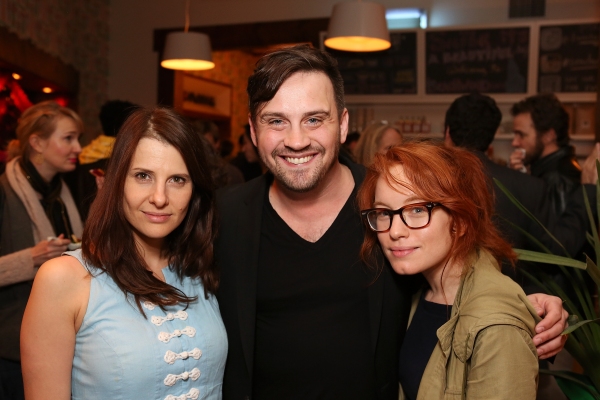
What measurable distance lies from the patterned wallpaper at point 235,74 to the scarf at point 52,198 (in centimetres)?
574

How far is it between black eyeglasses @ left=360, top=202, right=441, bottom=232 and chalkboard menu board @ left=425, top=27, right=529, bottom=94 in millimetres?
4392

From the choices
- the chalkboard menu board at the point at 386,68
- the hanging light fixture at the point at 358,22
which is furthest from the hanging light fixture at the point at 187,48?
the chalkboard menu board at the point at 386,68

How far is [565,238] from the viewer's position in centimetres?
303

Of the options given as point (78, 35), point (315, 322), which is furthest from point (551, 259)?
point (78, 35)

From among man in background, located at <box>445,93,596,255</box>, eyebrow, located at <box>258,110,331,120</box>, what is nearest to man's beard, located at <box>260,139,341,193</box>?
eyebrow, located at <box>258,110,331,120</box>

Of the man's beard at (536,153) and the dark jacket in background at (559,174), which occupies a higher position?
the man's beard at (536,153)

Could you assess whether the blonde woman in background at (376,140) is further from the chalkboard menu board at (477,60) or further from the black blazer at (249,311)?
the chalkboard menu board at (477,60)

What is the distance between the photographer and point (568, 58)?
216 inches

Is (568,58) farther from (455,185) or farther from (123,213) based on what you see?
(123,213)

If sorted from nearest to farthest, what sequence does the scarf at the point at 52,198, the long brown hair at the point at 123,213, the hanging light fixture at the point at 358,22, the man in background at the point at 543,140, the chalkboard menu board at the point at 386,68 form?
the long brown hair at the point at 123,213 → the scarf at the point at 52,198 → the man in background at the point at 543,140 → the hanging light fixture at the point at 358,22 → the chalkboard menu board at the point at 386,68

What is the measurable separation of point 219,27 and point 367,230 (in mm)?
5462

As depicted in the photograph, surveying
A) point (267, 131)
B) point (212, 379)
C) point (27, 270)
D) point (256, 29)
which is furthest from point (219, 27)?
point (212, 379)

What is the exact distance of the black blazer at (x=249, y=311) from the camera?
192 cm

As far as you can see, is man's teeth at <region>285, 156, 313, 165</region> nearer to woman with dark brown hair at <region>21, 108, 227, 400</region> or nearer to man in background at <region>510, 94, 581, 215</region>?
woman with dark brown hair at <region>21, 108, 227, 400</region>
